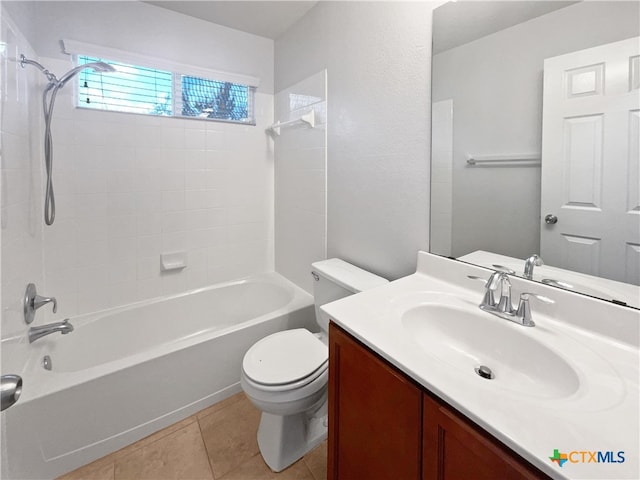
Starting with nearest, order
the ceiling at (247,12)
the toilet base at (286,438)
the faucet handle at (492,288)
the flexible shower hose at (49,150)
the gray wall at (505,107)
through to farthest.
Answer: the gray wall at (505,107) < the faucet handle at (492,288) < the toilet base at (286,438) < the flexible shower hose at (49,150) < the ceiling at (247,12)

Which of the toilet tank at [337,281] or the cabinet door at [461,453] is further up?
the toilet tank at [337,281]

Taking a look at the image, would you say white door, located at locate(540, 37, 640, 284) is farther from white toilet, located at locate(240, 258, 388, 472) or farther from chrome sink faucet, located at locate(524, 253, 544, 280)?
white toilet, located at locate(240, 258, 388, 472)

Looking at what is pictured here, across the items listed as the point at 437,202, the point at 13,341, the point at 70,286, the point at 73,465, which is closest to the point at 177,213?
the point at 70,286

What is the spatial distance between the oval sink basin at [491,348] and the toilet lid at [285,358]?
1.88 ft

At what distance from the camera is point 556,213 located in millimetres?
938

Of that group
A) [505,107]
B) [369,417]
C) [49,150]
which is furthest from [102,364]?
[505,107]

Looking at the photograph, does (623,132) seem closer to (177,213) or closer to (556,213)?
(556,213)

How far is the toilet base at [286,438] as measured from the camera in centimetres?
138

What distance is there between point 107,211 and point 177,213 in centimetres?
41

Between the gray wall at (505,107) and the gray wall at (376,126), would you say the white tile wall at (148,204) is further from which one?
the gray wall at (505,107)

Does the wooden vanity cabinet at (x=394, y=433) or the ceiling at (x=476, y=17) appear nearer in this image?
the wooden vanity cabinet at (x=394, y=433)

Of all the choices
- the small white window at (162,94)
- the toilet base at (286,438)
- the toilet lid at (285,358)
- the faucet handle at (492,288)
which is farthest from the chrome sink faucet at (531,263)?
the small white window at (162,94)

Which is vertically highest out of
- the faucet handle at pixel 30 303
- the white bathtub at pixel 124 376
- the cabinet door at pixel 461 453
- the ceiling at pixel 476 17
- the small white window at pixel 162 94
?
the small white window at pixel 162 94

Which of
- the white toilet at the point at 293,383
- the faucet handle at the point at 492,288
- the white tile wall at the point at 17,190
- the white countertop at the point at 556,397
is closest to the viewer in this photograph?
the white countertop at the point at 556,397
